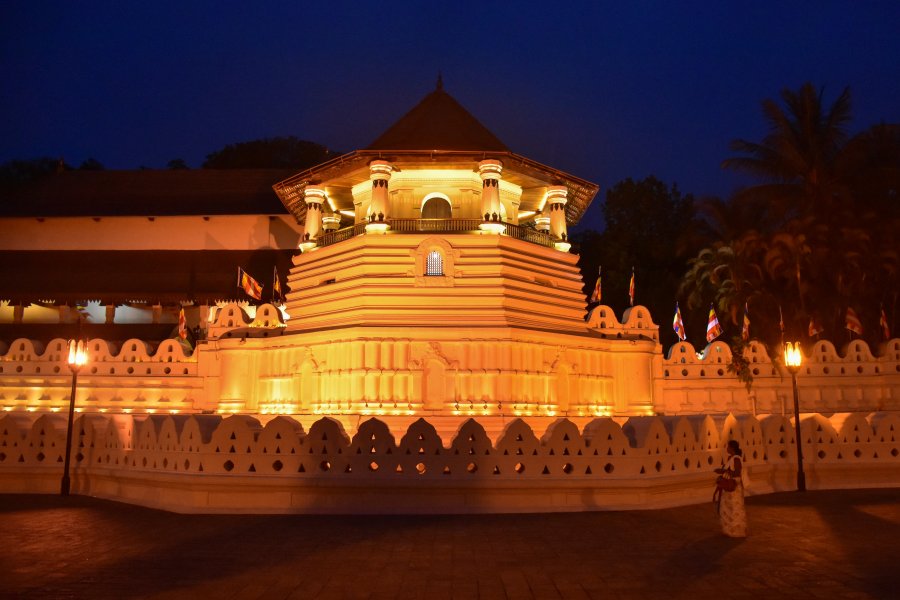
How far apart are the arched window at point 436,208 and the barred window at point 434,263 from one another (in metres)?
2.42

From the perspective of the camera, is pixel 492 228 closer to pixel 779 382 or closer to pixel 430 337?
pixel 430 337

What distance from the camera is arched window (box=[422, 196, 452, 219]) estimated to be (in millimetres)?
27922

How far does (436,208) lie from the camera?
2798cm

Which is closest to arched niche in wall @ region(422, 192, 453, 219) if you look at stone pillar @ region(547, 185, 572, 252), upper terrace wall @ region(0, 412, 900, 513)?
stone pillar @ region(547, 185, 572, 252)

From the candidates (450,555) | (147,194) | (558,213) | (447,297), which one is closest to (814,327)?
(558,213)

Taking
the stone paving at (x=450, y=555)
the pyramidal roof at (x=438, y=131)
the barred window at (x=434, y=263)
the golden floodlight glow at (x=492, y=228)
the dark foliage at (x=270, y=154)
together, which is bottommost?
the stone paving at (x=450, y=555)

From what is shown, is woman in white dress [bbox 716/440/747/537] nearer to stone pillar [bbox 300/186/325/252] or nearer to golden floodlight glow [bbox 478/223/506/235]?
golden floodlight glow [bbox 478/223/506/235]

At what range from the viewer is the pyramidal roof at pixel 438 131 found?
27656mm

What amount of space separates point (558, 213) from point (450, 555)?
70.9 ft

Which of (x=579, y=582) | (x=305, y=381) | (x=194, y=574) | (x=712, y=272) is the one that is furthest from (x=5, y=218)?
(x=579, y=582)

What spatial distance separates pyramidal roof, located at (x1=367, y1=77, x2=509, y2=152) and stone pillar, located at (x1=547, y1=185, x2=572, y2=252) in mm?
2592

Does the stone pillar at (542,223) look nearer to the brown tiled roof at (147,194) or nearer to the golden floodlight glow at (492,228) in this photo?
the golden floodlight glow at (492,228)

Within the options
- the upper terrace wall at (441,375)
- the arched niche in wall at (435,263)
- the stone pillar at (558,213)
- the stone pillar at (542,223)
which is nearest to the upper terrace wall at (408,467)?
the upper terrace wall at (441,375)

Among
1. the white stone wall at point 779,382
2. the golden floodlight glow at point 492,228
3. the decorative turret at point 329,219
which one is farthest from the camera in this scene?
the decorative turret at point 329,219
